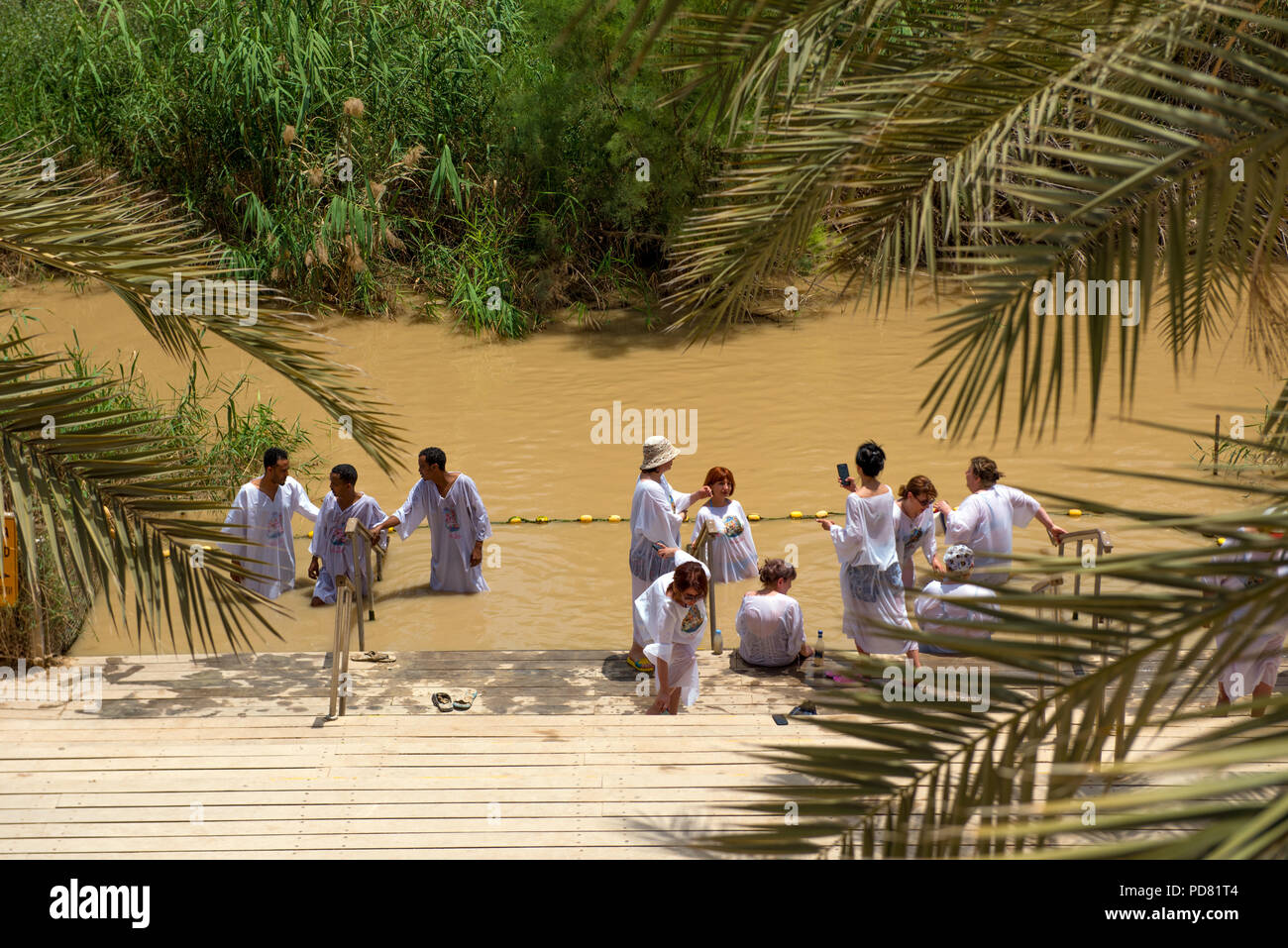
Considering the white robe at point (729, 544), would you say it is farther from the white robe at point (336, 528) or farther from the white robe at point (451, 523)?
the white robe at point (336, 528)

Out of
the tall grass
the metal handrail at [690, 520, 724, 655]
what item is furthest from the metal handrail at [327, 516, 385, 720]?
the tall grass

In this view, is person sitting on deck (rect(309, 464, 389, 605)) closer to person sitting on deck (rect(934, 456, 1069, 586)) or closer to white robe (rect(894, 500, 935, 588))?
white robe (rect(894, 500, 935, 588))

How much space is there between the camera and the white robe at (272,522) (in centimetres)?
885

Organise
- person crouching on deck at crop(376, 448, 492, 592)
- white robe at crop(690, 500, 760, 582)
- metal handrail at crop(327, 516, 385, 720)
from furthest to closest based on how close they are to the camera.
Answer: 1. person crouching on deck at crop(376, 448, 492, 592)
2. white robe at crop(690, 500, 760, 582)
3. metal handrail at crop(327, 516, 385, 720)

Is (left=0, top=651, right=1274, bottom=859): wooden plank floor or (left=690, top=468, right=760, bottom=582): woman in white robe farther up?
(left=690, top=468, right=760, bottom=582): woman in white robe

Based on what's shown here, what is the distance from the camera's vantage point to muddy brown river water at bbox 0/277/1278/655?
30.7 feet

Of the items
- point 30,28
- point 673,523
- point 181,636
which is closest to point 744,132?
point 673,523

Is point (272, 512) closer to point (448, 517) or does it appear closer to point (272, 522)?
point (272, 522)

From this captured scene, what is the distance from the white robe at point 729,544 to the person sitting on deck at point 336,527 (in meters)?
2.44

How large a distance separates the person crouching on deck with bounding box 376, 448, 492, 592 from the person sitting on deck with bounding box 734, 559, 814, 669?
2.71 m

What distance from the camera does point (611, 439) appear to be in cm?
1380

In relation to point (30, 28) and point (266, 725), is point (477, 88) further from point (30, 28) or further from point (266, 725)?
point (266, 725)

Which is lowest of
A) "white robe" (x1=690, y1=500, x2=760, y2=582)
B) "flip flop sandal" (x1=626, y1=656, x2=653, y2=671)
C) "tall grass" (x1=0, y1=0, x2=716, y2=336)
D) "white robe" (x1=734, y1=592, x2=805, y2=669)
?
"flip flop sandal" (x1=626, y1=656, x2=653, y2=671)

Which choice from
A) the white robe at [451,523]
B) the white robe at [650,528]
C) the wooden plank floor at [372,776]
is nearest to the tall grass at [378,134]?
the white robe at [451,523]
